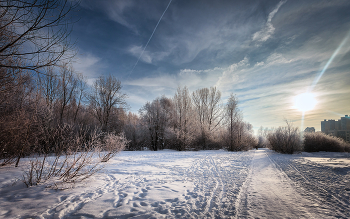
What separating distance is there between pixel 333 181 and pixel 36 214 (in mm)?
8842

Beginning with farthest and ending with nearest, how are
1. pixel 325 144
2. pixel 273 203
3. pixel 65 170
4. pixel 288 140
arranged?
1. pixel 325 144
2. pixel 288 140
3. pixel 65 170
4. pixel 273 203

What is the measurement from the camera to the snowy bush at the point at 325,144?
17.6 metres

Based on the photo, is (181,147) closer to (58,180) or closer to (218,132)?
(218,132)

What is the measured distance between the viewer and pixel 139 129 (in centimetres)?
2181

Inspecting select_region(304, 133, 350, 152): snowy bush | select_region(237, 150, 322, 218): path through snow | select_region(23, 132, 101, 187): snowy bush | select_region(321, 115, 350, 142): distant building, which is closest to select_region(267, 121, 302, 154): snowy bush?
select_region(304, 133, 350, 152): snowy bush

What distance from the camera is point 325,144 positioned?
704 inches

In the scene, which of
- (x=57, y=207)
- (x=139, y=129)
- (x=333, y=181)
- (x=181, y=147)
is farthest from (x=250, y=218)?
(x=139, y=129)

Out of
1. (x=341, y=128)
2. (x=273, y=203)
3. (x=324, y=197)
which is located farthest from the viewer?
(x=341, y=128)

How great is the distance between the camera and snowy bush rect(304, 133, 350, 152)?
17625 millimetres

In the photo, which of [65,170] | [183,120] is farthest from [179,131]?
[65,170]

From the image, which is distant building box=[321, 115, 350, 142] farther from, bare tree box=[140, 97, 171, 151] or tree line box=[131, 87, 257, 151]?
bare tree box=[140, 97, 171, 151]

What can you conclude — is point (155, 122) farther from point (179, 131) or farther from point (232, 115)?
point (232, 115)

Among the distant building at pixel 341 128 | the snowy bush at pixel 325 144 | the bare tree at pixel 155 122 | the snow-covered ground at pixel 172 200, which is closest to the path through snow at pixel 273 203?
the snow-covered ground at pixel 172 200

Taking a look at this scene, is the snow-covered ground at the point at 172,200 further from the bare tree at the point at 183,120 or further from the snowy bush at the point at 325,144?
the snowy bush at the point at 325,144
